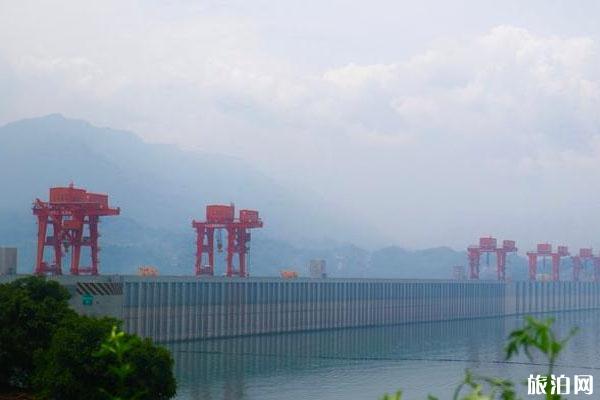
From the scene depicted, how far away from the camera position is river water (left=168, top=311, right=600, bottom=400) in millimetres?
47000

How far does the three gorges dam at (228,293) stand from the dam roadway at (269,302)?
0.10 metres

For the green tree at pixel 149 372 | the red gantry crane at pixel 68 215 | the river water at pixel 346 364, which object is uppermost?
the red gantry crane at pixel 68 215

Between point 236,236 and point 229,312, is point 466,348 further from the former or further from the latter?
point 236,236

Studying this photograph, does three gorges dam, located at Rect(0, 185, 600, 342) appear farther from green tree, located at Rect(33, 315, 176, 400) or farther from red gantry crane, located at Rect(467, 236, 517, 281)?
green tree, located at Rect(33, 315, 176, 400)

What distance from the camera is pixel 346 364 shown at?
5891 centimetres

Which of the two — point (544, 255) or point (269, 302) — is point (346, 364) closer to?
point (269, 302)

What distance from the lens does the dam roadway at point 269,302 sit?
65.7 m

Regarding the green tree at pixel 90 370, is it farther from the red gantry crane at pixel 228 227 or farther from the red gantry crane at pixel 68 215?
the red gantry crane at pixel 228 227

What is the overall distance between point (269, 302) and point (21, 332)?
5186 centimetres

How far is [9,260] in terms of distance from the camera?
62.5m

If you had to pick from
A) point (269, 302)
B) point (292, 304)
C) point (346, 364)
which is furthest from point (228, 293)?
point (346, 364)

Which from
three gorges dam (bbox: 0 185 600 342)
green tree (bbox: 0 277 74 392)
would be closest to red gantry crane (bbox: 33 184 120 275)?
three gorges dam (bbox: 0 185 600 342)

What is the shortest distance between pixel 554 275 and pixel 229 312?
9858cm

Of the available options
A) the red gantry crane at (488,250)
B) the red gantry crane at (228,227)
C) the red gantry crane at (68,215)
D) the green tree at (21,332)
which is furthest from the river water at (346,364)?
the red gantry crane at (488,250)
